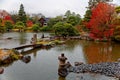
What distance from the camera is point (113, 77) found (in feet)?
42.7

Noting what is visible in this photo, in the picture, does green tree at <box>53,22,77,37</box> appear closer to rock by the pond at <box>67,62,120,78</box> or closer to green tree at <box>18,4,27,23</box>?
rock by the pond at <box>67,62,120,78</box>

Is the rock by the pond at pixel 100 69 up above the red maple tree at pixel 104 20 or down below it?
below

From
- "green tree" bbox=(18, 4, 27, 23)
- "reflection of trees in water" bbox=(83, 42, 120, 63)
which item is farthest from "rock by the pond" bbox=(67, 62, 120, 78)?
"green tree" bbox=(18, 4, 27, 23)

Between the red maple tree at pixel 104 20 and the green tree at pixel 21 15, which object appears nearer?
the red maple tree at pixel 104 20

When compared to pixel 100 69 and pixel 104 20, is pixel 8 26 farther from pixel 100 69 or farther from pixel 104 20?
pixel 100 69

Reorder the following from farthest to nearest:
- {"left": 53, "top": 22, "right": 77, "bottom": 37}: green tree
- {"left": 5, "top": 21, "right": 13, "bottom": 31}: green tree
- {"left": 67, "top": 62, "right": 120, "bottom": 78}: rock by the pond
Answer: {"left": 5, "top": 21, "right": 13, "bottom": 31}: green tree < {"left": 53, "top": 22, "right": 77, "bottom": 37}: green tree < {"left": 67, "top": 62, "right": 120, "bottom": 78}: rock by the pond

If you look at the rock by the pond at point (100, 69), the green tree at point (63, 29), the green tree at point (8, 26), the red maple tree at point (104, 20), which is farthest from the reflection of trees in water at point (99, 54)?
the green tree at point (8, 26)

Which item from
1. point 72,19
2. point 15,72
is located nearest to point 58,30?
point 72,19

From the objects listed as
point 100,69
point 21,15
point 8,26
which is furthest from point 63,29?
point 21,15

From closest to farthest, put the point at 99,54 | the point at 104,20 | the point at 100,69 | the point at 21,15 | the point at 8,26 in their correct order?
1. the point at 100,69
2. the point at 99,54
3. the point at 104,20
4. the point at 8,26
5. the point at 21,15

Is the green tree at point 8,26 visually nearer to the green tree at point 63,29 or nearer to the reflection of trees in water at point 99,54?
the green tree at point 63,29

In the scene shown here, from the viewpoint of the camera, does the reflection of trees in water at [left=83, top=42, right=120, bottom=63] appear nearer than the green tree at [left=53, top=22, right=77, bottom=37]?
Yes

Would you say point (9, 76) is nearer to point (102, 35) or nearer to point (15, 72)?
point (15, 72)

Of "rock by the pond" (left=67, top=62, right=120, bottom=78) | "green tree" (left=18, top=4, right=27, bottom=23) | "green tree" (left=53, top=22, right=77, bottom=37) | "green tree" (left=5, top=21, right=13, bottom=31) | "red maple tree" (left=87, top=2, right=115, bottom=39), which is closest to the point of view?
"rock by the pond" (left=67, top=62, right=120, bottom=78)
